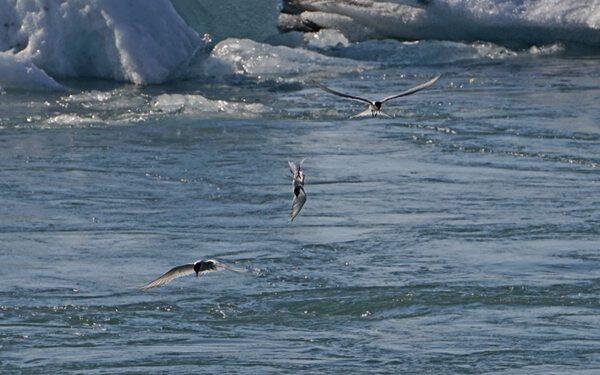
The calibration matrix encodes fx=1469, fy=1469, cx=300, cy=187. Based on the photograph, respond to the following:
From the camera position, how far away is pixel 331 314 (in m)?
7.13

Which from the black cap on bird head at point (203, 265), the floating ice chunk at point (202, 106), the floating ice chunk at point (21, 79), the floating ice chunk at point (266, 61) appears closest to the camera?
the black cap on bird head at point (203, 265)

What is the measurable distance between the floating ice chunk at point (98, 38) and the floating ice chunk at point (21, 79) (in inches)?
17.8

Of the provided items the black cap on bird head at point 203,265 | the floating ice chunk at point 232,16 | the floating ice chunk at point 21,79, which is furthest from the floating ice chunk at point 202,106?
the black cap on bird head at point 203,265

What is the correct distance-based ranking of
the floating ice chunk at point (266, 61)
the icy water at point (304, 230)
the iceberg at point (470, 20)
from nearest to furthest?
the icy water at point (304, 230) → the floating ice chunk at point (266, 61) → the iceberg at point (470, 20)

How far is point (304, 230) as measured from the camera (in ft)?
29.0

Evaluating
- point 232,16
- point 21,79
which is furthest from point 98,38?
point 232,16

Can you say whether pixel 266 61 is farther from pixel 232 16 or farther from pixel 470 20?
pixel 470 20

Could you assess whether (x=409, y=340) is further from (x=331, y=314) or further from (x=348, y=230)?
(x=348, y=230)

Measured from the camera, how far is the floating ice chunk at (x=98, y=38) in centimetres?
1459

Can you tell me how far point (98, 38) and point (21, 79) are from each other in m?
1.09

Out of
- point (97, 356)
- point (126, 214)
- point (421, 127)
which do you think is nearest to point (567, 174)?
point (421, 127)

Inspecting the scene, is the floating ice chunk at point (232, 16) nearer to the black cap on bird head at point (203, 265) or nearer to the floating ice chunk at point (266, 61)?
the floating ice chunk at point (266, 61)

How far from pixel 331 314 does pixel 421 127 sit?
516cm

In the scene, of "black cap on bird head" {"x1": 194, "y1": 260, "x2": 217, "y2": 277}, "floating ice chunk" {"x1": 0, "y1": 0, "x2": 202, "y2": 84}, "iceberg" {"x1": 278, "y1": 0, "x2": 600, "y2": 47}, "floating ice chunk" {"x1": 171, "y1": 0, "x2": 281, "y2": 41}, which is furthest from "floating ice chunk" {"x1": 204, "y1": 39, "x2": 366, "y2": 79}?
"black cap on bird head" {"x1": 194, "y1": 260, "x2": 217, "y2": 277}
